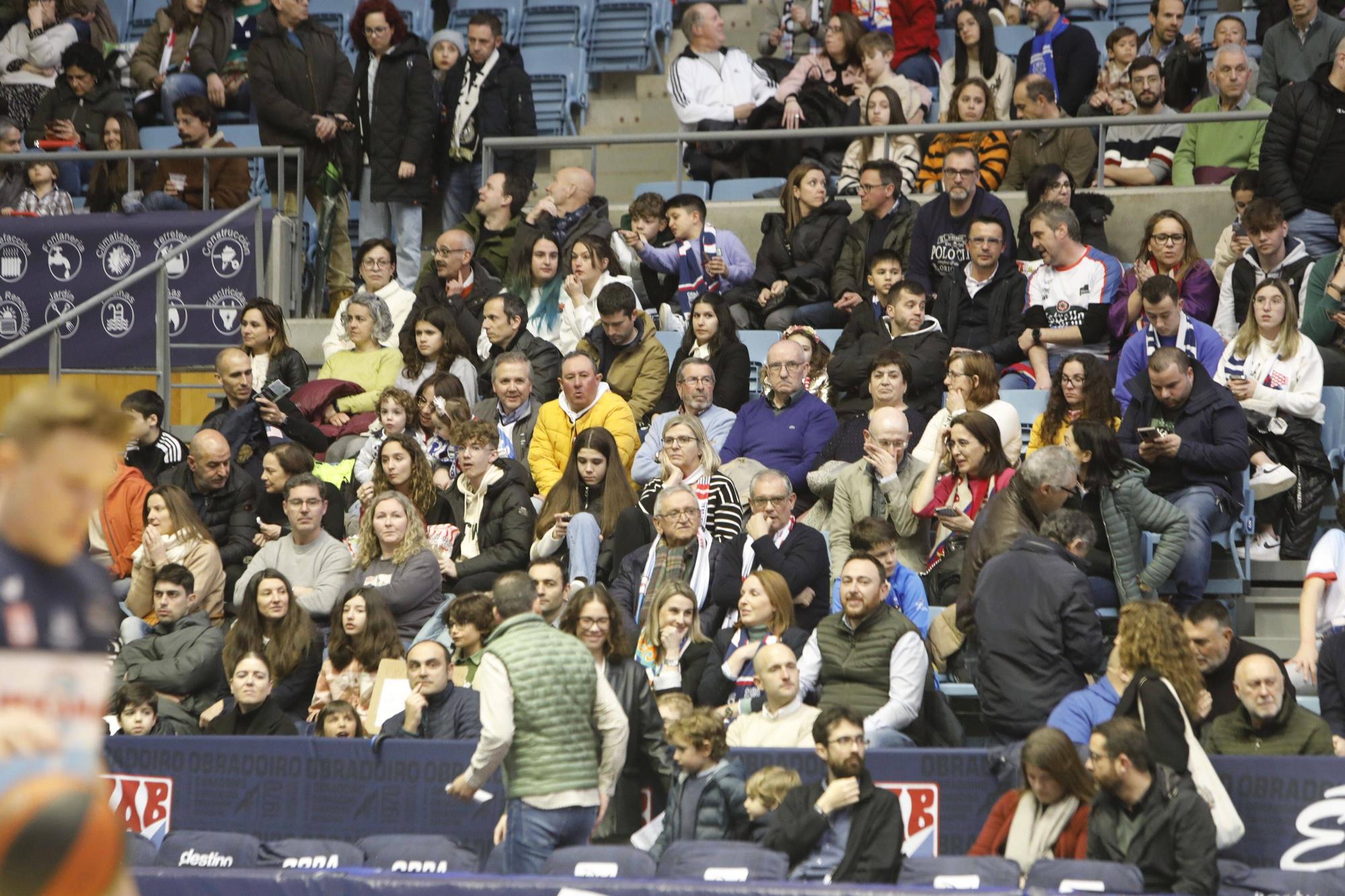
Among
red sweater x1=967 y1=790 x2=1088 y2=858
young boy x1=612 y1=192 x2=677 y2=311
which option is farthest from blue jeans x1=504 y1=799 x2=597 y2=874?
young boy x1=612 y1=192 x2=677 y2=311

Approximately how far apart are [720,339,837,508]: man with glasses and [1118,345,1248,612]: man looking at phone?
1563 millimetres

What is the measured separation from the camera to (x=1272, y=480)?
30.9 ft

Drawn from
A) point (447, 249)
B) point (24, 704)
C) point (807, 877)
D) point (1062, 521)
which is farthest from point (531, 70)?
point (24, 704)

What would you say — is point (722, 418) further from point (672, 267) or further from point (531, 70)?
point (531, 70)

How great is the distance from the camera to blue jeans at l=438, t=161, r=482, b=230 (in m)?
13.5

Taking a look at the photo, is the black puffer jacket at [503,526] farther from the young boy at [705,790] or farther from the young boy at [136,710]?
the young boy at [705,790]

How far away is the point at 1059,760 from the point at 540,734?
1870mm

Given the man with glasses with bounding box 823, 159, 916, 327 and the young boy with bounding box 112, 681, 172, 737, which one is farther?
the man with glasses with bounding box 823, 159, 916, 327

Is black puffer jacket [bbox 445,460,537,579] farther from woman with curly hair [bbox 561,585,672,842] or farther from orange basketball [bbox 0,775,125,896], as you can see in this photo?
orange basketball [bbox 0,775,125,896]

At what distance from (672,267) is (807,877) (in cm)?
546

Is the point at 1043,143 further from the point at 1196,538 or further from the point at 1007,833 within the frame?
the point at 1007,833

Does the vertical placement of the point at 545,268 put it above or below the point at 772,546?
above

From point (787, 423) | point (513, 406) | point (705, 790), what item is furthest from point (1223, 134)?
point (705, 790)

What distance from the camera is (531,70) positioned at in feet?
49.8
